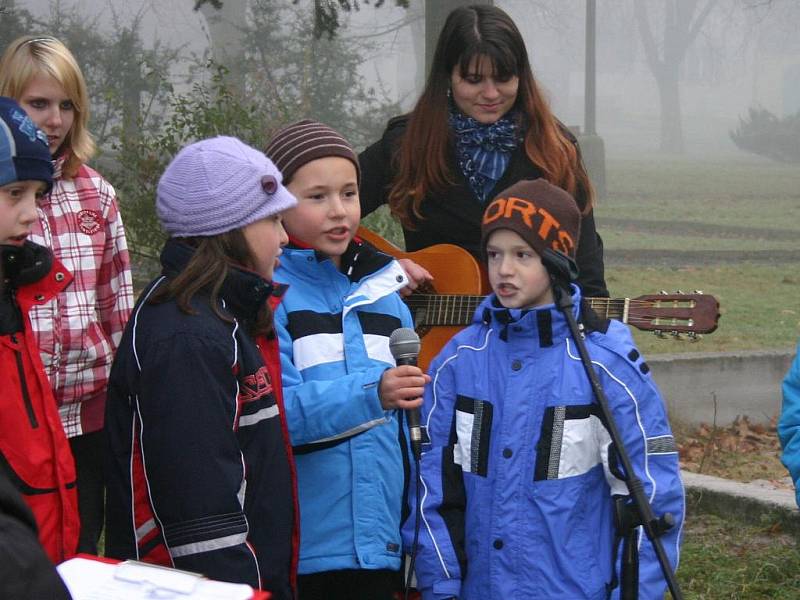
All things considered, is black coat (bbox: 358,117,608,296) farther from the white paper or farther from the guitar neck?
the white paper

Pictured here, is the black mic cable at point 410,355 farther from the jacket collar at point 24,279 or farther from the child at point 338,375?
the jacket collar at point 24,279

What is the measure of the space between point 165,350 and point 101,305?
1232 millimetres

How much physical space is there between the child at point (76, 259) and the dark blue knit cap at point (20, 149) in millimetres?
582

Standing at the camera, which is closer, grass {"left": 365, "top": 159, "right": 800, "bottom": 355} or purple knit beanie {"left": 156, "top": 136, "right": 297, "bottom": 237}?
purple knit beanie {"left": 156, "top": 136, "right": 297, "bottom": 237}

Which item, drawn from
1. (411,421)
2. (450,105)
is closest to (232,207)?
(411,421)

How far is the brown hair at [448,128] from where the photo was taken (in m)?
4.12

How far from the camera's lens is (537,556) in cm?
319

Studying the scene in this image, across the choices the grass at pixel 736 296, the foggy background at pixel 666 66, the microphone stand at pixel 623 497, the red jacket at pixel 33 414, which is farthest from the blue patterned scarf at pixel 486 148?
the foggy background at pixel 666 66

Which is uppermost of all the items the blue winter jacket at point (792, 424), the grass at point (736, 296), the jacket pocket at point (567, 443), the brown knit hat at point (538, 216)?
the brown knit hat at point (538, 216)

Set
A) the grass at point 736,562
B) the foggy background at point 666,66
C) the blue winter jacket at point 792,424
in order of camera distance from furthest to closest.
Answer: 1. the foggy background at point 666,66
2. the grass at point 736,562
3. the blue winter jacket at point 792,424

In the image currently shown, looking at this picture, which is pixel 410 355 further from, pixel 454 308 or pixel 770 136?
pixel 770 136

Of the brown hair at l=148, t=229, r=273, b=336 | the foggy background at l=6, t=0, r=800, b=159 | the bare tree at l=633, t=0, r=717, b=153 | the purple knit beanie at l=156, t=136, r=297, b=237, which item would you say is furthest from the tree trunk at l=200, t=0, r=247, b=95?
the bare tree at l=633, t=0, r=717, b=153

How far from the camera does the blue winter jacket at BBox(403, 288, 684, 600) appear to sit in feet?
10.5

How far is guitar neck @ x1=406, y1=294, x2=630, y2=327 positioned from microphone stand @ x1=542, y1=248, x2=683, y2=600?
867 mm
